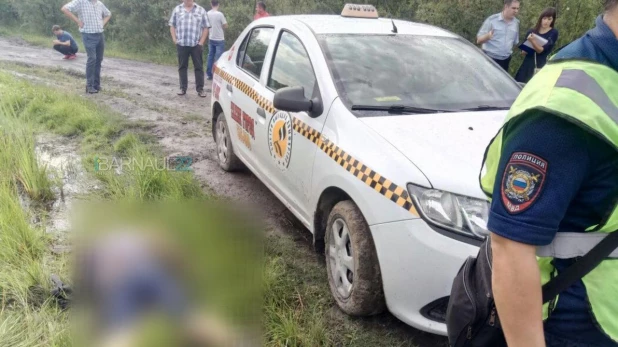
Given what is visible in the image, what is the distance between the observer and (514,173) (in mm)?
1008

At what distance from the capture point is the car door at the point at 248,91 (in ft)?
13.2

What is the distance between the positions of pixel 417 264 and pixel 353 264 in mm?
447

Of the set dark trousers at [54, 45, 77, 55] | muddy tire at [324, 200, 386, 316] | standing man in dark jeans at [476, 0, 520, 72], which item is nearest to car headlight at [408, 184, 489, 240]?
muddy tire at [324, 200, 386, 316]

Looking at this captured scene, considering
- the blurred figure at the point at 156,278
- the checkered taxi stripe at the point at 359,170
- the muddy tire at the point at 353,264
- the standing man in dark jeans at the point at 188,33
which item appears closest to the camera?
the blurred figure at the point at 156,278

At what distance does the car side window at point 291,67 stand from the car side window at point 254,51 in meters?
0.26

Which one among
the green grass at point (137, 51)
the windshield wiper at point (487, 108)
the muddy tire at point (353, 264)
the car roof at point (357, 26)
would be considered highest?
the car roof at point (357, 26)

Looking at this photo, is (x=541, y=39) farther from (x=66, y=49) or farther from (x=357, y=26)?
(x=66, y=49)

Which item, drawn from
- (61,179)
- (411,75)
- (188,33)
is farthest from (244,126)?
(188,33)

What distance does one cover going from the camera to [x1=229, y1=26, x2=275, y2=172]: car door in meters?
4.03

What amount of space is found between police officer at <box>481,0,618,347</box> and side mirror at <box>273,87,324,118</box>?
6.51 feet

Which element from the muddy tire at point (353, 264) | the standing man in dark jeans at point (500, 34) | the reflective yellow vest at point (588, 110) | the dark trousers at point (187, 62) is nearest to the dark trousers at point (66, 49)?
the dark trousers at point (187, 62)

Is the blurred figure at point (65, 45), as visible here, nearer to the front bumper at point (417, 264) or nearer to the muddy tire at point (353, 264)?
the muddy tire at point (353, 264)

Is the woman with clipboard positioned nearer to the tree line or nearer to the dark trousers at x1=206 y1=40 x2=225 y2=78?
the tree line

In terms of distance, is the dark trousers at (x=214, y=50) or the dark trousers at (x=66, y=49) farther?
the dark trousers at (x=66, y=49)
